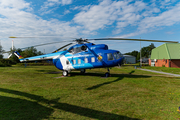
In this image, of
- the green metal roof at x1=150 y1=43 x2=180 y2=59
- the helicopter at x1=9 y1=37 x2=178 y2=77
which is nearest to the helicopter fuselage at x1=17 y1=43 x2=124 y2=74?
the helicopter at x1=9 y1=37 x2=178 y2=77

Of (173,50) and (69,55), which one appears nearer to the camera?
(69,55)

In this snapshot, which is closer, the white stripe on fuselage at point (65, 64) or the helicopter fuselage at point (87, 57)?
the helicopter fuselage at point (87, 57)

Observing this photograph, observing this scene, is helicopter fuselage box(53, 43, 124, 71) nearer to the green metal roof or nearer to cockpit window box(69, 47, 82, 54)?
cockpit window box(69, 47, 82, 54)

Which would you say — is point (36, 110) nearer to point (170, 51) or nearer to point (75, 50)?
point (75, 50)

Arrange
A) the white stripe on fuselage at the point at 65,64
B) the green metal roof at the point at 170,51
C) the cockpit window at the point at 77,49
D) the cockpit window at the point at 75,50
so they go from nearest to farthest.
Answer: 1. the cockpit window at the point at 77,49
2. the cockpit window at the point at 75,50
3. the white stripe on fuselage at the point at 65,64
4. the green metal roof at the point at 170,51

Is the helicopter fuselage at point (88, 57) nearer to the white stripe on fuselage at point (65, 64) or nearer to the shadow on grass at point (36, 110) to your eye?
the white stripe on fuselage at point (65, 64)

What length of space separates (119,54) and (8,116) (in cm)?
1151

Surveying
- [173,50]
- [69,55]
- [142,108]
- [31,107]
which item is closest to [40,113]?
[31,107]

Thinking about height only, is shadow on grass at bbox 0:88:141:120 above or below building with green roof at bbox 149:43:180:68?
below

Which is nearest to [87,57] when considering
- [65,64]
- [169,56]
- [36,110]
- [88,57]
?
[88,57]

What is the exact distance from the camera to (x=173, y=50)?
3503cm

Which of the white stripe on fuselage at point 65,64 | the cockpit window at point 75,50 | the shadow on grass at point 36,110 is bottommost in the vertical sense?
the shadow on grass at point 36,110

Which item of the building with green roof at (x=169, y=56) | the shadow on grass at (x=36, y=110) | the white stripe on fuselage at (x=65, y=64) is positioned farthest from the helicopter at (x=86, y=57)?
the building with green roof at (x=169, y=56)

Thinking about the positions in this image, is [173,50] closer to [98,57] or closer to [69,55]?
[98,57]
